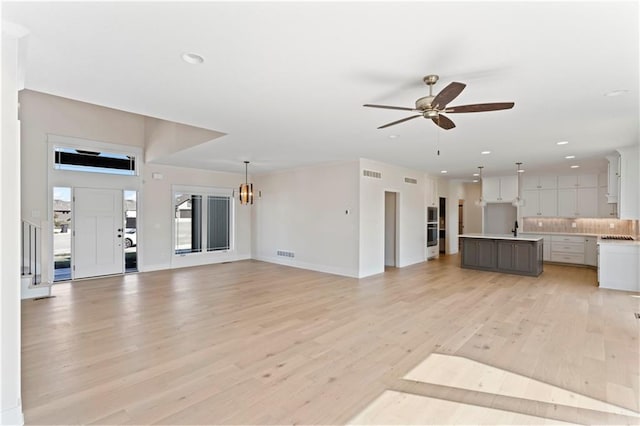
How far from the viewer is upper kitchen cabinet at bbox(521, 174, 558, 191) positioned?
30.1 ft

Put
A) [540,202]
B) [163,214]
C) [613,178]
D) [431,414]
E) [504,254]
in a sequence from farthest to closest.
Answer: [540,202] → [163,214] → [504,254] → [613,178] → [431,414]

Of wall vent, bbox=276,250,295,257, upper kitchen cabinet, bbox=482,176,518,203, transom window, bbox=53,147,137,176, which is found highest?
transom window, bbox=53,147,137,176

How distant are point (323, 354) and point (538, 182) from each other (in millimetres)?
9258

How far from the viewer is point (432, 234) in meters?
10.1

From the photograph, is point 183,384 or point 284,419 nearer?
point 284,419

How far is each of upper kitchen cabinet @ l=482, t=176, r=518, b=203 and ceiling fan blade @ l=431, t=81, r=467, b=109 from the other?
8550mm

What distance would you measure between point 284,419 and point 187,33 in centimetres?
279

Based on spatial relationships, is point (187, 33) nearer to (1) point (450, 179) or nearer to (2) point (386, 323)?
(2) point (386, 323)

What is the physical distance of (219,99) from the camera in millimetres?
3486

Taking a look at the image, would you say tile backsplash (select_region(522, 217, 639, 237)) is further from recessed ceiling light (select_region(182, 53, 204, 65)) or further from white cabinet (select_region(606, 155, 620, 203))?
recessed ceiling light (select_region(182, 53, 204, 65))

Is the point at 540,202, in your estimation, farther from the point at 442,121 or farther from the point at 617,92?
the point at 442,121

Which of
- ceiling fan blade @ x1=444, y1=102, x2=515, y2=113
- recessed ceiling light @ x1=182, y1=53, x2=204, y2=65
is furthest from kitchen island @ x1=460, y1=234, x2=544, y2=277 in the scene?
recessed ceiling light @ x1=182, y1=53, x2=204, y2=65

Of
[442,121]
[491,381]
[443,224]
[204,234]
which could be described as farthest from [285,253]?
[491,381]

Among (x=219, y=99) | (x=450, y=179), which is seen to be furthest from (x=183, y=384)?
(x=450, y=179)
